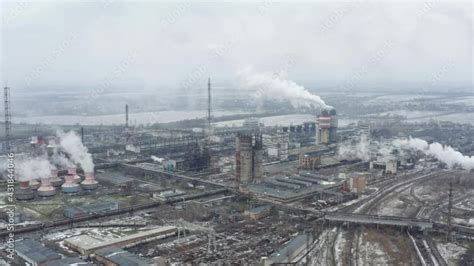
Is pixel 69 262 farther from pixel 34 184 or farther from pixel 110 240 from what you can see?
pixel 34 184

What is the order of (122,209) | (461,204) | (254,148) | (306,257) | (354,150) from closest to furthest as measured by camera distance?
(306,257)
(122,209)
(461,204)
(254,148)
(354,150)

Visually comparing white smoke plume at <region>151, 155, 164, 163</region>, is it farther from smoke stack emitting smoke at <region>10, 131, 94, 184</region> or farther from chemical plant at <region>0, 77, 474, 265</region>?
smoke stack emitting smoke at <region>10, 131, 94, 184</region>

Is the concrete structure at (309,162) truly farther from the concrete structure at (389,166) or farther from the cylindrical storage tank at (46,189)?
the cylindrical storage tank at (46,189)

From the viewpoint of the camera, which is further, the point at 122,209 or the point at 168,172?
the point at 168,172

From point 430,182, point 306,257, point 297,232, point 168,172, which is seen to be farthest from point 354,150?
point 306,257

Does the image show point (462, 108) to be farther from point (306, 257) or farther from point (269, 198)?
point (306, 257)

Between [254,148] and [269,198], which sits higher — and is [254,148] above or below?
above

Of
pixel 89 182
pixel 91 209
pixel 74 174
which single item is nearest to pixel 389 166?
pixel 89 182
